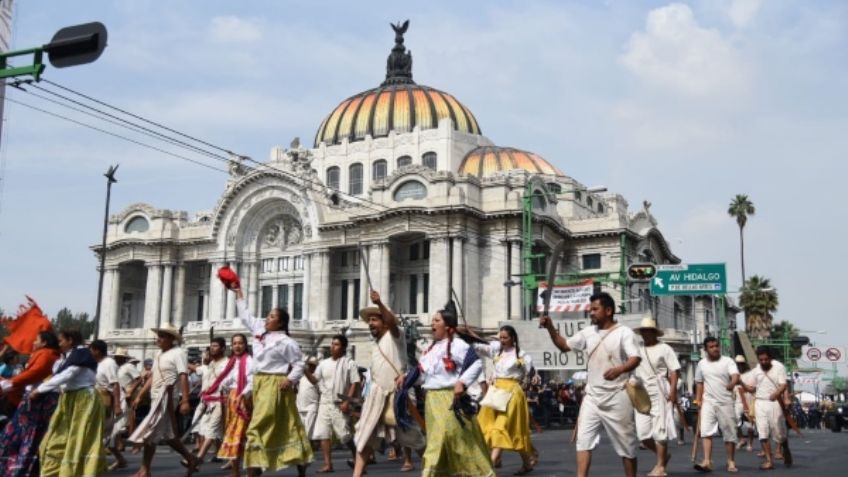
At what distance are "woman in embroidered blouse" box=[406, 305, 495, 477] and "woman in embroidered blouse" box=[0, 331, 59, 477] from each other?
3636mm

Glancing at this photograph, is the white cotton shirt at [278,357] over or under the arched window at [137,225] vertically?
under

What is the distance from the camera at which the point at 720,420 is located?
12.2 m

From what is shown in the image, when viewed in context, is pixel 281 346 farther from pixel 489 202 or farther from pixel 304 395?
pixel 489 202

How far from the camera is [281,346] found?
365 inches

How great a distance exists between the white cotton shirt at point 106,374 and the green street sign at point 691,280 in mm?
22731

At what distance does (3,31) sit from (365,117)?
3186 cm

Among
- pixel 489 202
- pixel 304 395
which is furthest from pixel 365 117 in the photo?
pixel 304 395

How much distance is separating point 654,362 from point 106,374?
724cm

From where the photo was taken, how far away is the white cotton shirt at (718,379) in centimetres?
1229

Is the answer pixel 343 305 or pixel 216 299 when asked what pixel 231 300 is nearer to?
pixel 216 299

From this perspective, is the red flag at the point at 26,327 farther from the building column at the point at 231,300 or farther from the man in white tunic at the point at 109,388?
the building column at the point at 231,300

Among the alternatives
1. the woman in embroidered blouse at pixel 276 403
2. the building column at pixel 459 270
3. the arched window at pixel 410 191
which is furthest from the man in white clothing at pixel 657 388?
the arched window at pixel 410 191

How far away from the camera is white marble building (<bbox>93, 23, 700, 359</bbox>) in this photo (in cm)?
4878

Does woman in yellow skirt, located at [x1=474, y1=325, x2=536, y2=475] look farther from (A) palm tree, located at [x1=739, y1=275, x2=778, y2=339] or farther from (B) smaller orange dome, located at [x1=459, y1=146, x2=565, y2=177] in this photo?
(A) palm tree, located at [x1=739, y1=275, x2=778, y2=339]
